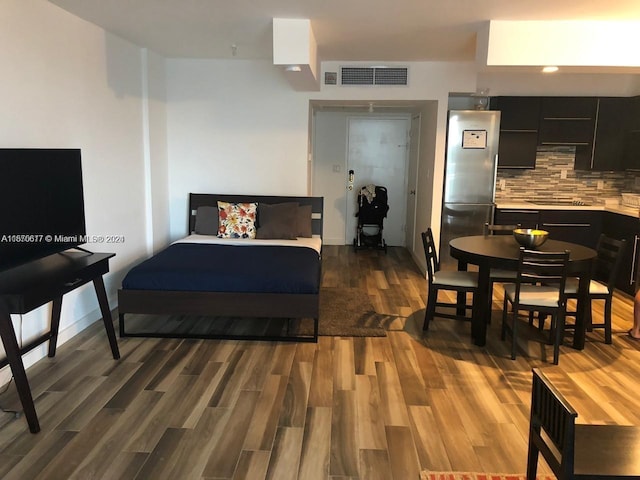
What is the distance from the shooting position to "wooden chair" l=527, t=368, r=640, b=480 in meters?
1.53

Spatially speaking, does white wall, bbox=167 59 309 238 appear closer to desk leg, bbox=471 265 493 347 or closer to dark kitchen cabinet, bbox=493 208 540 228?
dark kitchen cabinet, bbox=493 208 540 228

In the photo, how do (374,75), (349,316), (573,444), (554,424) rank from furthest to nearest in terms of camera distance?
(374,75) → (349,316) → (554,424) → (573,444)

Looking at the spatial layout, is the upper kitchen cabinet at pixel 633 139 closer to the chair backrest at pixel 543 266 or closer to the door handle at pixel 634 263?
the door handle at pixel 634 263

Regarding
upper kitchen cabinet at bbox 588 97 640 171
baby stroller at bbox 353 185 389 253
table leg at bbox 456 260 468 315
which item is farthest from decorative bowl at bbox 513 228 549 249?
baby stroller at bbox 353 185 389 253

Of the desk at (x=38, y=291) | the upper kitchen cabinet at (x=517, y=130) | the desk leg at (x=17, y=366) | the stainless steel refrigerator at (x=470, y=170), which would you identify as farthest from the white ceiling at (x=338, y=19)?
the desk leg at (x=17, y=366)

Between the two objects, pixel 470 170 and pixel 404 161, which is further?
pixel 404 161

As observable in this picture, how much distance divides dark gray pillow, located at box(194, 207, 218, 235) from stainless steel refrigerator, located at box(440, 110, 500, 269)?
2.67 metres

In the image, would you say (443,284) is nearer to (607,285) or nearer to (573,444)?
(607,285)

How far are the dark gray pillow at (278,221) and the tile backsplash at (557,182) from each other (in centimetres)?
278

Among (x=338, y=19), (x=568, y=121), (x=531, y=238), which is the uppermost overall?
(x=338, y=19)

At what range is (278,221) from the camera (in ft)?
16.9

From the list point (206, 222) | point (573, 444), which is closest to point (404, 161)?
point (206, 222)

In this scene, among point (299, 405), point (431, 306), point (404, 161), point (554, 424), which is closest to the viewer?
point (554, 424)

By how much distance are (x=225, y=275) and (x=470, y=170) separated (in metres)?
3.34
